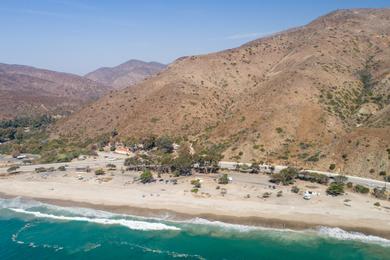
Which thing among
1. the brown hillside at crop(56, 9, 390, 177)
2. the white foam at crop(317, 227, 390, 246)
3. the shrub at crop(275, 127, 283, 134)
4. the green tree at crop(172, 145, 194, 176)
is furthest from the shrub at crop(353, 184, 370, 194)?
the green tree at crop(172, 145, 194, 176)

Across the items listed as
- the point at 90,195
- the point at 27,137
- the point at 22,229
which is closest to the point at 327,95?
the point at 90,195

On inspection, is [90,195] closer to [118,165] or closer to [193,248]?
[118,165]

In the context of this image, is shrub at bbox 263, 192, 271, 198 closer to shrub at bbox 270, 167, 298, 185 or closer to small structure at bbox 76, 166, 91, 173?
shrub at bbox 270, 167, 298, 185

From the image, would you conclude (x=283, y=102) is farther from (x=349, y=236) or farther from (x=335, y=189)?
(x=349, y=236)

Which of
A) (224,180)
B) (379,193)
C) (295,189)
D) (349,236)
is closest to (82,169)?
(224,180)

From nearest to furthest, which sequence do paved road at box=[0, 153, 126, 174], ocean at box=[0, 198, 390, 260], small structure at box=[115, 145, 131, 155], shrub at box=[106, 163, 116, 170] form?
1. ocean at box=[0, 198, 390, 260]
2. shrub at box=[106, 163, 116, 170]
3. paved road at box=[0, 153, 126, 174]
4. small structure at box=[115, 145, 131, 155]

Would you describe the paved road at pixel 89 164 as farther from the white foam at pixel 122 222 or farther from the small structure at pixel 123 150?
the white foam at pixel 122 222
